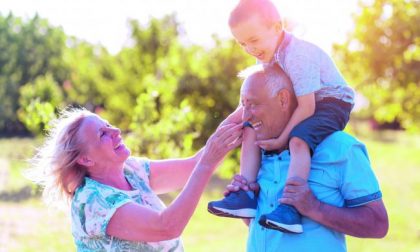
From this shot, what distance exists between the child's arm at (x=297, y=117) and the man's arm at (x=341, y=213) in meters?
0.23

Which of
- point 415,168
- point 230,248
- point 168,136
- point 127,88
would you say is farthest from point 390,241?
point 415,168

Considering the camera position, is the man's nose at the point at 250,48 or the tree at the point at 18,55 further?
the tree at the point at 18,55

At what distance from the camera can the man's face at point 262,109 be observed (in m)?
2.87

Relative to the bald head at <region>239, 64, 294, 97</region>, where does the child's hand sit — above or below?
below

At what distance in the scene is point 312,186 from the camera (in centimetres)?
280

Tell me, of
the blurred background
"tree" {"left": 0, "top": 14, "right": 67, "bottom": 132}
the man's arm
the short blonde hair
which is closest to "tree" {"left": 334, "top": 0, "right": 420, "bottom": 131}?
the blurred background

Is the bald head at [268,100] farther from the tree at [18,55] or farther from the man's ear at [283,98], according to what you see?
the tree at [18,55]

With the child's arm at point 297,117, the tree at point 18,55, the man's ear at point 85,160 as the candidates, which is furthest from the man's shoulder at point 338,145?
the tree at point 18,55

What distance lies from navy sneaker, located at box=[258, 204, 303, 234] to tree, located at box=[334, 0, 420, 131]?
28.3ft

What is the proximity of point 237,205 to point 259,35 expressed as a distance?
0.76 metres

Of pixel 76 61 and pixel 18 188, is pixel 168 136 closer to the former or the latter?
pixel 18 188

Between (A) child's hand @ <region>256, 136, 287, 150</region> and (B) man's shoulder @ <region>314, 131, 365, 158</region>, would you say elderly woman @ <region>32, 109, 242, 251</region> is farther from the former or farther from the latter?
(B) man's shoulder @ <region>314, 131, 365, 158</region>

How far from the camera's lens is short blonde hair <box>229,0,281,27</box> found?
3.12 m

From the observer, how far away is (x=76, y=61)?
29062 mm
